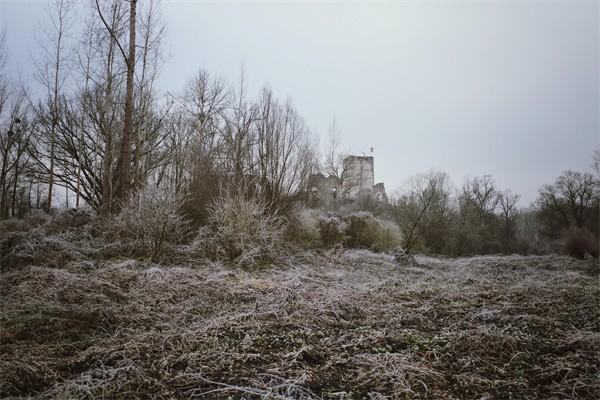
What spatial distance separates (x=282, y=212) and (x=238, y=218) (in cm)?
389

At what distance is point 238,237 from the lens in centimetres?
726

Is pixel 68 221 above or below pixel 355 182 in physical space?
below

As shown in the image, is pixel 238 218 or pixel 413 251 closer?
pixel 238 218

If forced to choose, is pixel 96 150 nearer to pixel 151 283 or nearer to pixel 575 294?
pixel 151 283

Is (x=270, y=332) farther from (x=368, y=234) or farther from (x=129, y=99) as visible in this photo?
Result: (x=368, y=234)

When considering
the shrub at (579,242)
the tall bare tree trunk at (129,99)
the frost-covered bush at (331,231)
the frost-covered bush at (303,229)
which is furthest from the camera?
the frost-covered bush at (331,231)

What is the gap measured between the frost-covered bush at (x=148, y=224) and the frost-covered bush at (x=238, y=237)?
85 centimetres

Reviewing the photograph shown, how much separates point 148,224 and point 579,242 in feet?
32.4

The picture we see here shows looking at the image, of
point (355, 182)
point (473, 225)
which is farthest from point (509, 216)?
point (355, 182)

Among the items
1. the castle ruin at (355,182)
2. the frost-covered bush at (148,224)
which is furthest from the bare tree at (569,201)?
the castle ruin at (355,182)

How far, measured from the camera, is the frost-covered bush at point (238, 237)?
6965 millimetres

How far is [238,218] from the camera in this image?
7.46m

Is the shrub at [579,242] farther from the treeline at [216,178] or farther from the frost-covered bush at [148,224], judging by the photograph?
the frost-covered bush at [148,224]

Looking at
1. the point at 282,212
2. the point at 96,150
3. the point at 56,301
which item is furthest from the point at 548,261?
the point at 96,150
